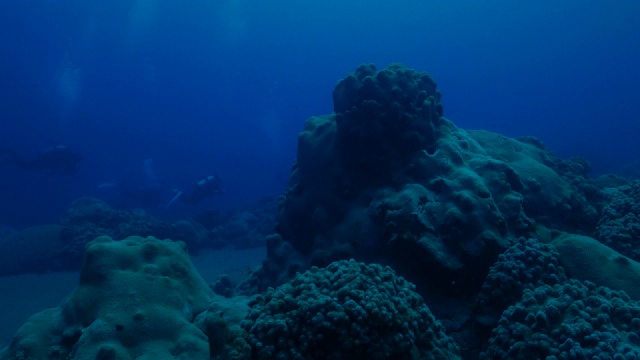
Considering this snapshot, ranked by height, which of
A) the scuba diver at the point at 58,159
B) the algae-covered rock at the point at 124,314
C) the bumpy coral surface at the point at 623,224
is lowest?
the algae-covered rock at the point at 124,314

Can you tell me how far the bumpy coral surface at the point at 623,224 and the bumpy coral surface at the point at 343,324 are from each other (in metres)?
3.34

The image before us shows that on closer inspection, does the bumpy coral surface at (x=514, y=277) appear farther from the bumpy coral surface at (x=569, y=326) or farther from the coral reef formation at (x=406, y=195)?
the coral reef formation at (x=406, y=195)

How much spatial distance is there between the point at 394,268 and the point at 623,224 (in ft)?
11.2

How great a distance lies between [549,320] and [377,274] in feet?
5.16

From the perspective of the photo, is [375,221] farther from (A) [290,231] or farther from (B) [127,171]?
(B) [127,171]

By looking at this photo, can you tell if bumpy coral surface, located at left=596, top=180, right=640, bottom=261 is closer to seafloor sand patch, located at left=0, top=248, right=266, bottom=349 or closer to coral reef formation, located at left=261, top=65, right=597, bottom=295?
coral reef formation, located at left=261, top=65, right=597, bottom=295

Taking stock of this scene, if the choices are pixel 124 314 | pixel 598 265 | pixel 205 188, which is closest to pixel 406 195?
pixel 598 265

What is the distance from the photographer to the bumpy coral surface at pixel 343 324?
3.36 metres

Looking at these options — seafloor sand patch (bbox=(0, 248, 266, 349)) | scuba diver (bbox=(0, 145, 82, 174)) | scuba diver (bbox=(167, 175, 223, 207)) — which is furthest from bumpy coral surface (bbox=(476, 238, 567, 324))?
scuba diver (bbox=(0, 145, 82, 174))

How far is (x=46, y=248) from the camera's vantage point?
13.9m

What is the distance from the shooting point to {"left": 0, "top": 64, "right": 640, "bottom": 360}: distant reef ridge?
138 inches

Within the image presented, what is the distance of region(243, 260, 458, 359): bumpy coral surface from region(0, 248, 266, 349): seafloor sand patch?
733 cm

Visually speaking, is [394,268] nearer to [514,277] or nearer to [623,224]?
[514,277]

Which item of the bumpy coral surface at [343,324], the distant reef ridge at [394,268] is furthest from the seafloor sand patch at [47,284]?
the bumpy coral surface at [343,324]
